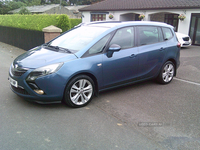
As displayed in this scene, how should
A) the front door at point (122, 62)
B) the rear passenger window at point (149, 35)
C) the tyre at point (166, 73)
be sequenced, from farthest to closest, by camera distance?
the tyre at point (166, 73), the rear passenger window at point (149, 35), the front door at point (122, 62)

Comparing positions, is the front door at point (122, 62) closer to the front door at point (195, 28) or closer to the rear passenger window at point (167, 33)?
the rear passenger window at point (167, 33)

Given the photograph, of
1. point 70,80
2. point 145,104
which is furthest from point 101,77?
point 145,104

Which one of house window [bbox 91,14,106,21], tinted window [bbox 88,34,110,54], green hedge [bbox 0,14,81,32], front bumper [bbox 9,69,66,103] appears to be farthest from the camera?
house window [bbox 91,14,106,21]

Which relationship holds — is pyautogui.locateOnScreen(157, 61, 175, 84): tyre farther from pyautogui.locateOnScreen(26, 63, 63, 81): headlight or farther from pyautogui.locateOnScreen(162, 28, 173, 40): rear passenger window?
pyautogui.locateOnScreen(26, 63, 63, 81): headlight

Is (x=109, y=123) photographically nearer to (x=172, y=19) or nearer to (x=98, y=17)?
(x=172, y=19)

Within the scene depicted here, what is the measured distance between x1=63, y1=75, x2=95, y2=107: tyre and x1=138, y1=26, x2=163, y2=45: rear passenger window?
190 centimetres

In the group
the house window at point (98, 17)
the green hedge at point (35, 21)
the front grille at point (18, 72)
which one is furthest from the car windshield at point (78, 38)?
the house window at point (98, 17)

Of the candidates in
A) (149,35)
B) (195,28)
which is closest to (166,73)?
(149,35)

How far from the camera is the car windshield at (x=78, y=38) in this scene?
495 cm

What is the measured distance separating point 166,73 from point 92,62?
276 cm

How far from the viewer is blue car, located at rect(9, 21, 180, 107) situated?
13.8 feet

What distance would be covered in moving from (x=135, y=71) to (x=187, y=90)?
5.55 ft

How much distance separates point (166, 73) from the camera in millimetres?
6379

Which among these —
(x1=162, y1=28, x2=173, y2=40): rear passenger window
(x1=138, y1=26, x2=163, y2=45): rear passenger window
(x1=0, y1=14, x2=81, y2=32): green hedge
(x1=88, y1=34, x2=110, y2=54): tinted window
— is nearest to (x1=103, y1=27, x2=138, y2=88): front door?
(x1=88, y1=34, x2=110, y2=54): tinted window
